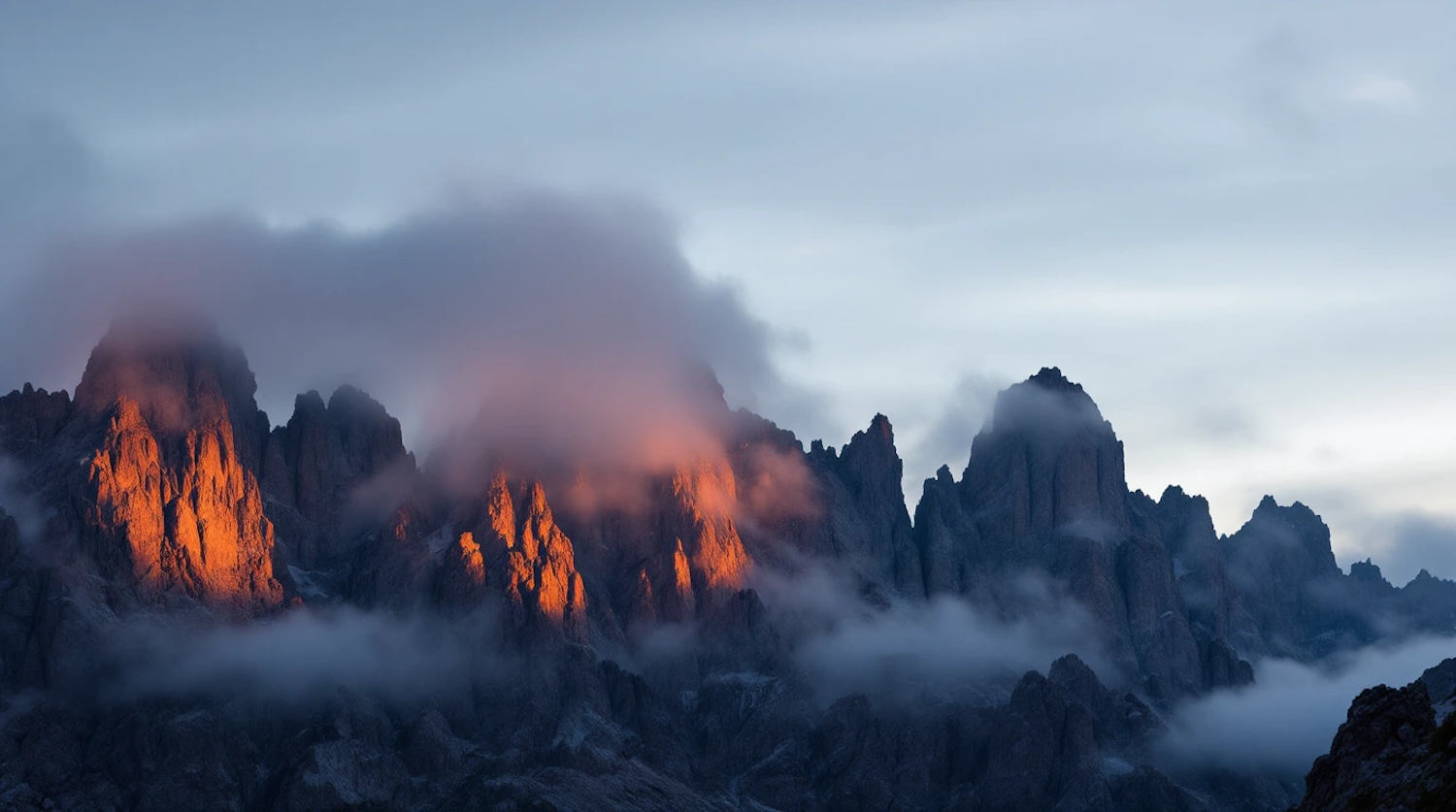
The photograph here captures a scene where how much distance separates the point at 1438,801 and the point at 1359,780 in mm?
26740

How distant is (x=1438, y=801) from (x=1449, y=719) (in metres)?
12.9

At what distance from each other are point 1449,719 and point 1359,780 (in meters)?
17.1

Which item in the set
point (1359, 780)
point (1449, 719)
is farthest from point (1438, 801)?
point (1359, 780)

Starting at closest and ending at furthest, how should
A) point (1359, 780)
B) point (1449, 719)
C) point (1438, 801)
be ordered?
1. point (1438, 801)
2. point (1449, 719)
3. point (1359, 780)

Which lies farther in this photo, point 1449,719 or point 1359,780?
point 1359,780

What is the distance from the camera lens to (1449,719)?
172 metres

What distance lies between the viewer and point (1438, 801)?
160375 millimetres

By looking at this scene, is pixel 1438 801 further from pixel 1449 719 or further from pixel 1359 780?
pixel 1359 780

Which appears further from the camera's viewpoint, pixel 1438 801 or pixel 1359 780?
pixel 1359 780

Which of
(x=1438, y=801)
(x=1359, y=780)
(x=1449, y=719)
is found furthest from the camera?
(x=1359, y=780)

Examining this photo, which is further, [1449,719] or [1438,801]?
[1449,719]
